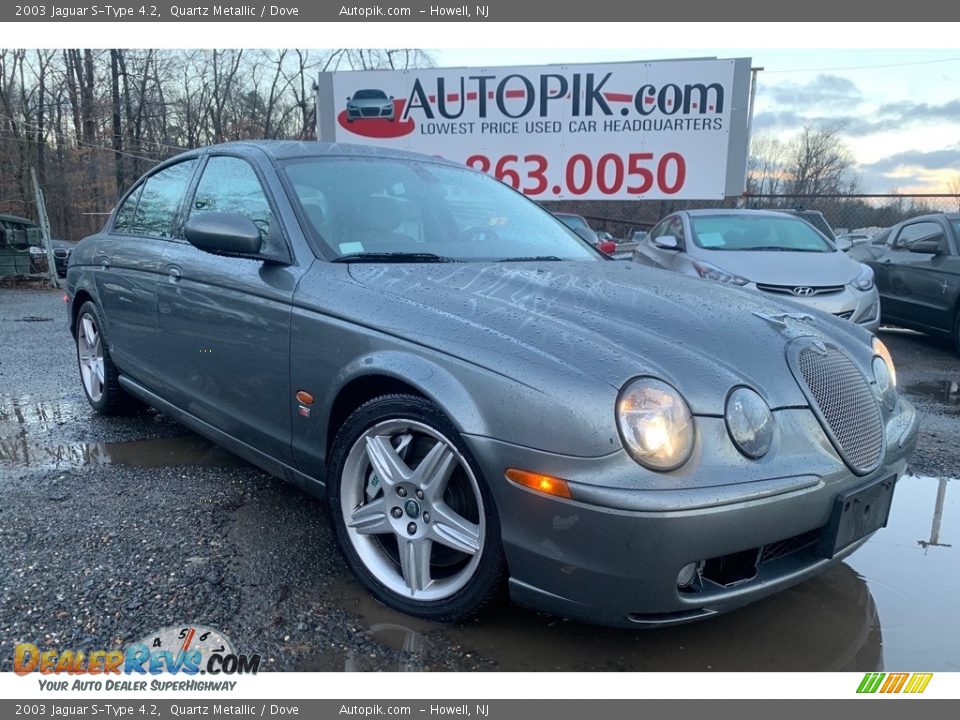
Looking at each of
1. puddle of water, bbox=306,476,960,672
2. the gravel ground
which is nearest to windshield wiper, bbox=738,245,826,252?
the gravel ground

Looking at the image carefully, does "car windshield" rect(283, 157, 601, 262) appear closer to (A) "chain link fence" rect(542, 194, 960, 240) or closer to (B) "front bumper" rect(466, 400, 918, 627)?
(B) "front bumper" rect(466, 400, 918, 627)

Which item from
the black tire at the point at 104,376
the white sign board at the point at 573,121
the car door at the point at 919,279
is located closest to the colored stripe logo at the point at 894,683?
the black tire at the point at 104,376

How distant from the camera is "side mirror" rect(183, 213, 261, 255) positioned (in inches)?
101

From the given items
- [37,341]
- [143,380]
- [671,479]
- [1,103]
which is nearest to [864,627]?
[671,479]

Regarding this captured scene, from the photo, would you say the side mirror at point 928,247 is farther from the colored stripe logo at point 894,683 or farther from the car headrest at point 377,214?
the car headrest at point 377,214

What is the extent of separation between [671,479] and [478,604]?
710 mm

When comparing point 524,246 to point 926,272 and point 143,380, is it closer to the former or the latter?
point 143,380

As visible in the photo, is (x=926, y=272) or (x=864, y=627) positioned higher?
(x=926, y=272)

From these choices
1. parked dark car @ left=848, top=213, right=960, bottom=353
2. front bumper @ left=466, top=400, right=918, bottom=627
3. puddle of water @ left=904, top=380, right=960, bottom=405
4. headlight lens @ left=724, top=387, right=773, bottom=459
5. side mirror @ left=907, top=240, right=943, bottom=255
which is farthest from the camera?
side mirror @ left=907, top=240, right=943, bottom=255

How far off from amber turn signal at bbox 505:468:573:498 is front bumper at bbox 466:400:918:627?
0.02 meters

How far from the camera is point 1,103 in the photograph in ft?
62.7

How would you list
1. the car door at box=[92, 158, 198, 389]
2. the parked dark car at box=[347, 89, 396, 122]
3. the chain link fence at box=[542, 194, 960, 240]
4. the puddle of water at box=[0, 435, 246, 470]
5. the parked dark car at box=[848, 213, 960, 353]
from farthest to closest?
the chain link fence at box=[542, 194, 960, 240] → the parked dark car at box=[347, 89, 396, 122] → the parked dark car at box=[848, 213, 960, 353] → the puddle of water at box=[0, 435, 246, 470] → the car door at box=[92, 158, 198, 389]

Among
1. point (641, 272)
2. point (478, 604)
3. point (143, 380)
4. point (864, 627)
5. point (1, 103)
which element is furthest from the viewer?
point (1, 103)
